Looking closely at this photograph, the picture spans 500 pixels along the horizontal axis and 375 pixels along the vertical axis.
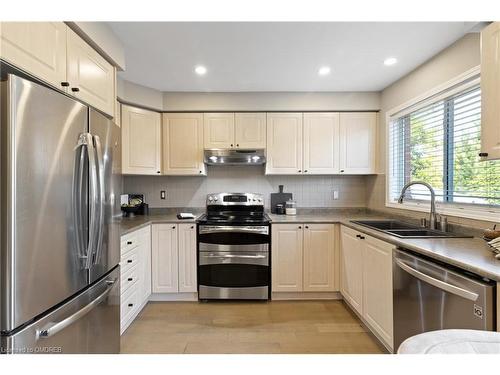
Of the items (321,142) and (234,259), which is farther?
(321,142)

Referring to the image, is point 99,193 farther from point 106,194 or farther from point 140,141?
point 140,141

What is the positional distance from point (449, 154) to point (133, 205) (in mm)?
3407

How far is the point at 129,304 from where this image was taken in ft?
7.39

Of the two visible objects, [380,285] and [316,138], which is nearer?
[380,285]

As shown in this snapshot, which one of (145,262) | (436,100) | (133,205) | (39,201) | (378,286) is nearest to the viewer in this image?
(39,201)

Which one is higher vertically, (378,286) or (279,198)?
(279,198)

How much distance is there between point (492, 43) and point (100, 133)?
7.37 feet

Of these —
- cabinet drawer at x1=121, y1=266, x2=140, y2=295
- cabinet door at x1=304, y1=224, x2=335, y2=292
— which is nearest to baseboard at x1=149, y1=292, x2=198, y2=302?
cabinet drawer at x1=121, y1=266, x2=140, y2=295

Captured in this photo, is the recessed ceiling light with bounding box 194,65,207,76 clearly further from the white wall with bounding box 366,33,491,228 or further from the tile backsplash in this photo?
the white wall with bounding box 366,33,491,228

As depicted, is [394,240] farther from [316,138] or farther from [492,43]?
[316,138]

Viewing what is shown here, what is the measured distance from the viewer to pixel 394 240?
173 centimetres

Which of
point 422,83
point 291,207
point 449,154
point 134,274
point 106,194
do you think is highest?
point 422,83

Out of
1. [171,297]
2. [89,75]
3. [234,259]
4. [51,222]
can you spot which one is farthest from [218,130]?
[51,222]
